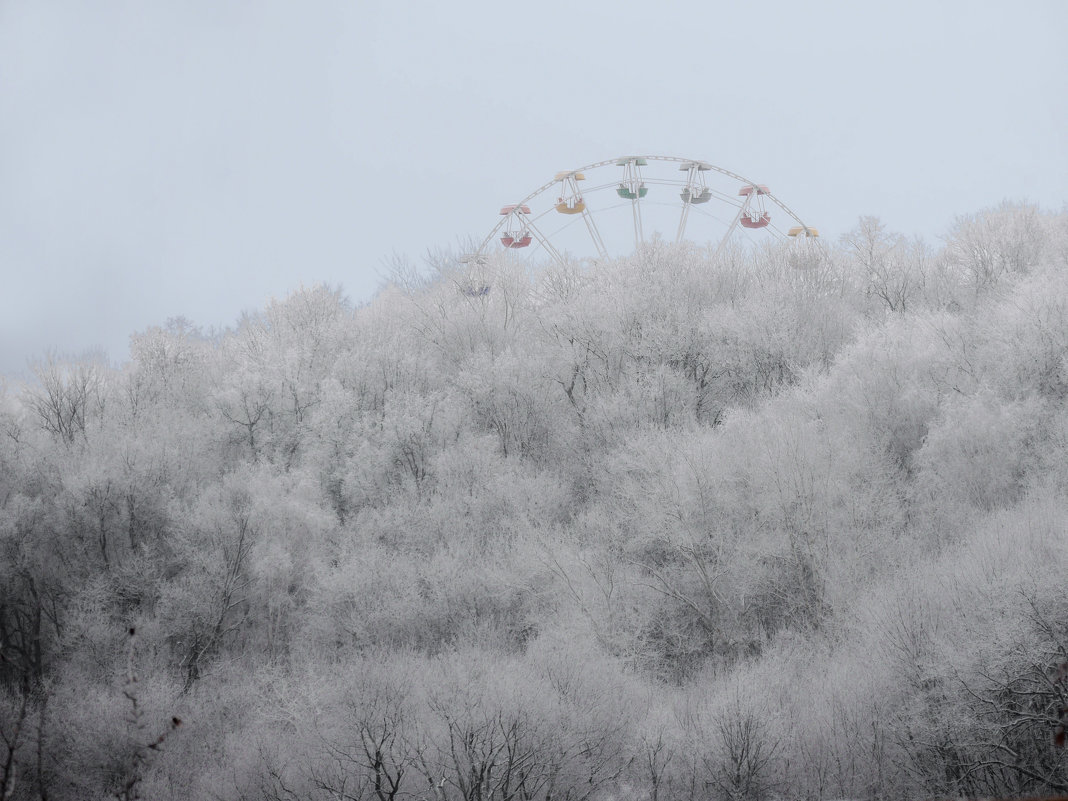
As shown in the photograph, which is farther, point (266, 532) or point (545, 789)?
point (266, 532)

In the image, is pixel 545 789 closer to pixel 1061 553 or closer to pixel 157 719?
pixel 157 719

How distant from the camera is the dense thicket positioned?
82.5 ft

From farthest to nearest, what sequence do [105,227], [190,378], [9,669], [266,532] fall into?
1. [105,227]
2. [190,378]
3. [266,532]
4. [9,669]

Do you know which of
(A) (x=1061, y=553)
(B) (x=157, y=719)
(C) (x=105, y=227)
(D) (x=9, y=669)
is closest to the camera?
(A) (x=1061, y=553)

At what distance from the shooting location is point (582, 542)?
3603cm

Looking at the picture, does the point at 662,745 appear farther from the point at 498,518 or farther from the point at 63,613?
the point at 63,613

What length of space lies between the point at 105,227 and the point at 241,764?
323 ft

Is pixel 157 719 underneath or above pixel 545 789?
above

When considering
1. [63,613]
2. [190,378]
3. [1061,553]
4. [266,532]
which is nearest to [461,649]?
[266,532]

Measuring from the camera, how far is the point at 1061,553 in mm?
24953

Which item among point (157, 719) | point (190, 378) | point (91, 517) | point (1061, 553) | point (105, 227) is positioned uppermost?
point (105, 227)

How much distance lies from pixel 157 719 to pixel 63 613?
7201 mm

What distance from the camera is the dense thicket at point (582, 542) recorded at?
25.2m

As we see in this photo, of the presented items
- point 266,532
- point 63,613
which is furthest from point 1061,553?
point 63,613
